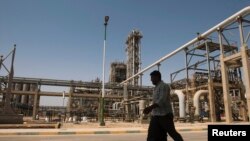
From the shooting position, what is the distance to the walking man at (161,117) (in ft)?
12.3

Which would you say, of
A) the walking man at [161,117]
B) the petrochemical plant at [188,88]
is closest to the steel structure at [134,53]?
the petrochemical plant at [188,88]

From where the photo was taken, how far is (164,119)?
3805 millimetres

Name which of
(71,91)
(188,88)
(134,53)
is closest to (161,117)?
(188,88)

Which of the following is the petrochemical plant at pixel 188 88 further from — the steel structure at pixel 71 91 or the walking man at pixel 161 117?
the walking man at pixel 161 117

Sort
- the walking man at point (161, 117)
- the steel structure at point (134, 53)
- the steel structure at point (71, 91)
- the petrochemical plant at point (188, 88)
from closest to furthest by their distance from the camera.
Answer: the walking man at point (161, 117), the petrochemical plant at point (188, 88), the steel structure at point (71, 91), the steel structure at point (134, 53)

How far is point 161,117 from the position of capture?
3.83 m

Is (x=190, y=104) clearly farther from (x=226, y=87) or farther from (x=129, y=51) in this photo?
(x=129, y=51)

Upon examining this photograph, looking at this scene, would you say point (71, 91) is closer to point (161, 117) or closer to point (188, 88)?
point (188, 88)

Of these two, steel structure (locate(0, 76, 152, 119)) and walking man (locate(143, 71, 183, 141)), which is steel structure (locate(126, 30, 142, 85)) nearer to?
steel structure (locate(0, 76, 152, 119))

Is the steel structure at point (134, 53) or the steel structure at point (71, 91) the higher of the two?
the steel structure at point (134, 53)

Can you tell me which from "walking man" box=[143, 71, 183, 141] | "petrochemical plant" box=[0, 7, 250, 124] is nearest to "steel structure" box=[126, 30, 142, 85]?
"petrochemical plant" box=[0, 7, 250, 124]

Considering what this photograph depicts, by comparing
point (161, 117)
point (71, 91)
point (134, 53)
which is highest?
point (134, 53)

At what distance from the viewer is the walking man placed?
3743mm

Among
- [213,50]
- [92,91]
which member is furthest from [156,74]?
[92,91]
